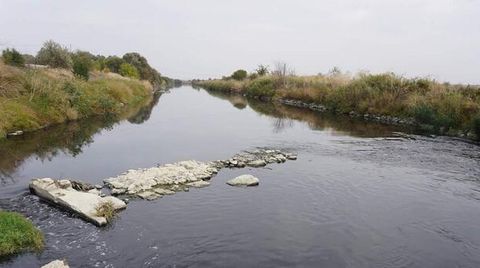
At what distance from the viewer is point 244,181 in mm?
16266

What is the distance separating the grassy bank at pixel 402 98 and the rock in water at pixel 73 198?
23.8 metres

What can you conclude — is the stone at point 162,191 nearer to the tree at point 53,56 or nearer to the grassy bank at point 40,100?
the grassy bank at point 40,100

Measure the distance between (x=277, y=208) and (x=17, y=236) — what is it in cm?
742

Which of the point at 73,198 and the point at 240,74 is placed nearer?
the point at 73,198

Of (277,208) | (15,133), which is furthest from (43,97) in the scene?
(277,208)

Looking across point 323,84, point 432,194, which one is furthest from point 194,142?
point 323,84

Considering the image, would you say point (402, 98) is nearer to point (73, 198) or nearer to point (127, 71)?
point (73, 198)

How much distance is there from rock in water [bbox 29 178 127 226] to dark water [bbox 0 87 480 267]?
349mm

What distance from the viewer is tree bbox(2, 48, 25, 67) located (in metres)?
35.7

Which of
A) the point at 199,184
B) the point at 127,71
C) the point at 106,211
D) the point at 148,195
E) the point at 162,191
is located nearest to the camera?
the point at 106,211

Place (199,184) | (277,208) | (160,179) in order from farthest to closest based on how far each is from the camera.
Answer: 1. (160,179)
2. (199,184)
3. (277,208)

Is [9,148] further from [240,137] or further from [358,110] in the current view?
[358,110]

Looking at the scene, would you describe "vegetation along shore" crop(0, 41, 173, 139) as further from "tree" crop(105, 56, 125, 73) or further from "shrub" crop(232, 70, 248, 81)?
"shrub" crop(232, 70, 248, 81)

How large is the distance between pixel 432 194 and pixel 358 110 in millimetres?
26778
